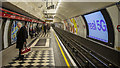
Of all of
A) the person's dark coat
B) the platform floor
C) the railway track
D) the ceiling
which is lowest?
the railway track

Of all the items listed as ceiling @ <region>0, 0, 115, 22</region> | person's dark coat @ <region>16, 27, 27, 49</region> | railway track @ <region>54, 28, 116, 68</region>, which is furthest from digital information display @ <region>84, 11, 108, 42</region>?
person's dark coat @ <region>16, 27, 27, 49</region>

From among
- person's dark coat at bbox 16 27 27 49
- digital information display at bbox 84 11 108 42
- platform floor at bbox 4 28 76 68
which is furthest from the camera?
digital information display at bbox 84 11 108 42

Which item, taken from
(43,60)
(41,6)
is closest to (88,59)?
(43,60)

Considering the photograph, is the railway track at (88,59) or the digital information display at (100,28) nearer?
the railway track at (88,59)

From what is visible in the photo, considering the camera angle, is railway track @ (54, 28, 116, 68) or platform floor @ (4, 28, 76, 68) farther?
railway track @ (54, 28, 116, 68)

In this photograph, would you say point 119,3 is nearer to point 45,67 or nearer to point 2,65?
point 45,67

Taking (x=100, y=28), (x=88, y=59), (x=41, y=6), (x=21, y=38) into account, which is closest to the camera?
(x=21, y=38)

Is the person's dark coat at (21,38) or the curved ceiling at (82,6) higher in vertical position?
the curved ceiling at (82,6)

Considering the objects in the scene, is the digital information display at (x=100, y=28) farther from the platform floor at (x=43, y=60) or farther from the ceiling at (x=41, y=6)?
the platform floor at (x=43, y=60)

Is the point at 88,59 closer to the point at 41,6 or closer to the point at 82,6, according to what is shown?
the point at 82,6

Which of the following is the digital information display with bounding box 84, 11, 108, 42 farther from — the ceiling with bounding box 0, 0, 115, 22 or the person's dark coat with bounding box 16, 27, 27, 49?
the person's dark coat with bounding box 16, 27, 27, 49

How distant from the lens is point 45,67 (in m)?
3.76

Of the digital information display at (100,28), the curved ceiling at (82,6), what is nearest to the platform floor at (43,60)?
the curved ceiling at (82,6)

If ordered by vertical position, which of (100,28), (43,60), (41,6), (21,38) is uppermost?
(41,6)
